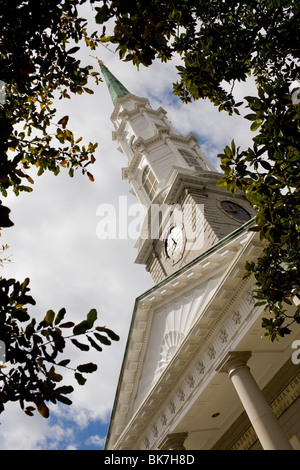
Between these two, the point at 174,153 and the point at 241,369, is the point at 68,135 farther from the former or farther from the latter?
the point at 174,153

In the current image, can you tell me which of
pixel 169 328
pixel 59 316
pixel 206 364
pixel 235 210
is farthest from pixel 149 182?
pixel 59 316

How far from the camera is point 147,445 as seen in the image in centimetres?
1409

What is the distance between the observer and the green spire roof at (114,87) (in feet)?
131

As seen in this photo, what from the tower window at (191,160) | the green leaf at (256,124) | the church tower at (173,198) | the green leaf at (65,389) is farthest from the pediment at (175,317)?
the tower window at (191,160)

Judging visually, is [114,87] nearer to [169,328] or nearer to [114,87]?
[114,87]

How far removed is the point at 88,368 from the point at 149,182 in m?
25.9

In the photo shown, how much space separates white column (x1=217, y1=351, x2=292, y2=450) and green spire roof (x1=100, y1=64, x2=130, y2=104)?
34.4m

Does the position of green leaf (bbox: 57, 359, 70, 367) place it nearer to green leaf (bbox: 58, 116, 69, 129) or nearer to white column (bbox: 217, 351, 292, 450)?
green leaf (bbox: 58, 116, 69, 129)

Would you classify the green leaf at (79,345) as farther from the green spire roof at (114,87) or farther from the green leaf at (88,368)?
the green spire roof at (114,87)

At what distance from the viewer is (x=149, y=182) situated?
28.8 metres

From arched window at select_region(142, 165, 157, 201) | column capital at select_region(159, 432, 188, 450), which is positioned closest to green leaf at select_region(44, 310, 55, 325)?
column capital at select_region(159, 432, 188, 450)

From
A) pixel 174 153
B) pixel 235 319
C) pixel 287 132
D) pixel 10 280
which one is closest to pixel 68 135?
pixel 10 280

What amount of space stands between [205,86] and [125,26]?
2.91m

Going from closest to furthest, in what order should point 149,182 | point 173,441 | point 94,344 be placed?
point 94,344 → point 173,441 → point 149,182
